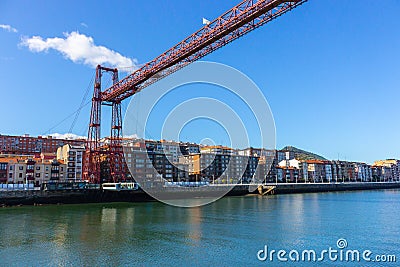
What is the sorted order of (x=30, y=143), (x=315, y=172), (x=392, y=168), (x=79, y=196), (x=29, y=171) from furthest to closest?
(x=392, y=168) < (x=315, y=172) < (x=30, y=143) < (x=29, y=171) < (x=79, y=196)

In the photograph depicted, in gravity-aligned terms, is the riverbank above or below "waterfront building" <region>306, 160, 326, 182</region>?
below

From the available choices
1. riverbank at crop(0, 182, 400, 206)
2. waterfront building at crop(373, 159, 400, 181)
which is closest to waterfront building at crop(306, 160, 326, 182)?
waterfront building at crop(373, 159, 400, 181)

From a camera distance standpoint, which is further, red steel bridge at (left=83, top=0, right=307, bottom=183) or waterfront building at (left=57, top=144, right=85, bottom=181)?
waterfront building at (left=57, top=144, right=85, bottom=181)

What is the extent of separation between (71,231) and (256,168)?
53.6 metres

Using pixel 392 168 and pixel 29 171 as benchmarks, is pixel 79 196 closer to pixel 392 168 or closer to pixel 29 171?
pixel 29 171

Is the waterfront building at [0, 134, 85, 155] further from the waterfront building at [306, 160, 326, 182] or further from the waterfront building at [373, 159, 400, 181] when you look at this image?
the waterfront building at [373, 159, 400, 181]

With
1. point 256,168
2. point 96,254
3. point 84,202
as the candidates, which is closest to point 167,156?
point 256,168

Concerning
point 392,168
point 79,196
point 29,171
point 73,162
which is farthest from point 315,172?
point 29,171

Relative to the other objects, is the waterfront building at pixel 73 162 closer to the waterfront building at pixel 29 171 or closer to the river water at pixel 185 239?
the waterfront building at pixel 29 171

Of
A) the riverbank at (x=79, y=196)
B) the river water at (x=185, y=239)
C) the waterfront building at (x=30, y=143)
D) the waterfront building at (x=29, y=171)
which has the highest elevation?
the waterfront building at (x=30, y=143)

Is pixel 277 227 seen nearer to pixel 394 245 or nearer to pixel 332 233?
pixel 332 233

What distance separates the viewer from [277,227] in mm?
16016

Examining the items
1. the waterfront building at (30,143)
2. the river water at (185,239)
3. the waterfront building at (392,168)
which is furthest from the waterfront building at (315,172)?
the river water at (185,239)

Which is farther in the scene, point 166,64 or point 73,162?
point 73,162
